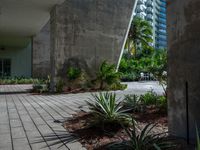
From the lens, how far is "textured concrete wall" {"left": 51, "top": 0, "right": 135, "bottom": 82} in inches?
516

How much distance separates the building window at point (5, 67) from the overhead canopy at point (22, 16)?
519 cm

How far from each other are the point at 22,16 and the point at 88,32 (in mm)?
4838

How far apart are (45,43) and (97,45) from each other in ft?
41.5

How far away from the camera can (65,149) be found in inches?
141

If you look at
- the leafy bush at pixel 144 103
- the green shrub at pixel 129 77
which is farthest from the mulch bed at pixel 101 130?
the green shrub at pixel 129 77

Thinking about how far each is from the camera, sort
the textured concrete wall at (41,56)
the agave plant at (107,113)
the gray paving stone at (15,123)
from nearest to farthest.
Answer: the agave plant at (107,113)
the gray paving stone at (15,123)
the textured concrete wall at (41,56)

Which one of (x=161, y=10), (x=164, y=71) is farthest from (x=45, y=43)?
(x=161, y=10)

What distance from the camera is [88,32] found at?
1406 cm

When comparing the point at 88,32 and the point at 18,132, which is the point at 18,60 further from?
the point at 18,132

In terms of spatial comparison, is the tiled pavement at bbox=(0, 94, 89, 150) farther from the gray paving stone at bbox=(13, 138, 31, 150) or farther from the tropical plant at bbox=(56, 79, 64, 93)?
the tropical plant at bbox=(56, 79, 64, 93)

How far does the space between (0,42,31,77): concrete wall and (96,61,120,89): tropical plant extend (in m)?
16.0

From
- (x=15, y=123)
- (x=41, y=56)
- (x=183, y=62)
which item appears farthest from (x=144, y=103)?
(x=41, y=56)

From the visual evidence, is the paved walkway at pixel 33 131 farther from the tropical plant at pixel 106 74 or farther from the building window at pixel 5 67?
the building window at pixel 5 67

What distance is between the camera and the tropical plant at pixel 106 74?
14094mm
